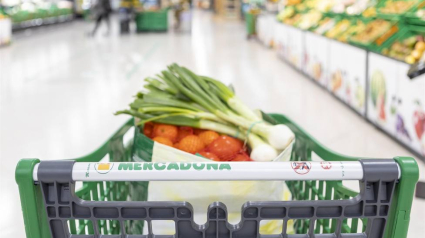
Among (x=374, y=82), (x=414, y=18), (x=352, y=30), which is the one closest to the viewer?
(x=374, y=82)

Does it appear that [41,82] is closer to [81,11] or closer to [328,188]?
[328,188]

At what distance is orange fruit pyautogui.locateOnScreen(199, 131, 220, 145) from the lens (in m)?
1.90

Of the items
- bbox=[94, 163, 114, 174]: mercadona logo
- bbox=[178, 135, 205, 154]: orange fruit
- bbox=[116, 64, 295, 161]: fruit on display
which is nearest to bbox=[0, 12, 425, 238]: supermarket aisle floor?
bbox=[116, 64, 295, 161]: fruit on display

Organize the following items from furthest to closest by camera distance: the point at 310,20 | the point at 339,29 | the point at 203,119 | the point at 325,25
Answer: the point at 310,20
the point at 325,25
the point at 339,29
the point at 203,119

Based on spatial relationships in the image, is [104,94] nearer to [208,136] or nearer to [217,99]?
[217,99]

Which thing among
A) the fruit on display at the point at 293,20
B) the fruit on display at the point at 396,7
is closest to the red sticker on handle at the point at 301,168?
the fruit on display at the point at 396,7

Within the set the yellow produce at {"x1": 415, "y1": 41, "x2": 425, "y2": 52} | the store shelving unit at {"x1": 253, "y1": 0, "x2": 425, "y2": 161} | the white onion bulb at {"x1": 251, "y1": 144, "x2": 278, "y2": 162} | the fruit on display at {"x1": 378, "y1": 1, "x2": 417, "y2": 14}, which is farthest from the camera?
the fruit on display at {"x1": 378, "y1": 1, "x2": 417, "y2": 14}

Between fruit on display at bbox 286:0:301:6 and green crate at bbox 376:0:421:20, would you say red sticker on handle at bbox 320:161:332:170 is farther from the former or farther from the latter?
fruit on display at bbox 286:0:301:6

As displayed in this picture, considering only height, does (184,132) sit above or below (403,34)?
above

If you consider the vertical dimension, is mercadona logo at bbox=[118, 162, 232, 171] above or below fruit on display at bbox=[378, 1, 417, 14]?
above

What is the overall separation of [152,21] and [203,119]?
15.4m

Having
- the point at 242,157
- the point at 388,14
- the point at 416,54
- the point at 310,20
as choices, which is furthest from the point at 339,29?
the point at 242,157

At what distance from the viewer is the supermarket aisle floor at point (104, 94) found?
4.43 m

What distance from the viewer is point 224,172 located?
3.51 ft
